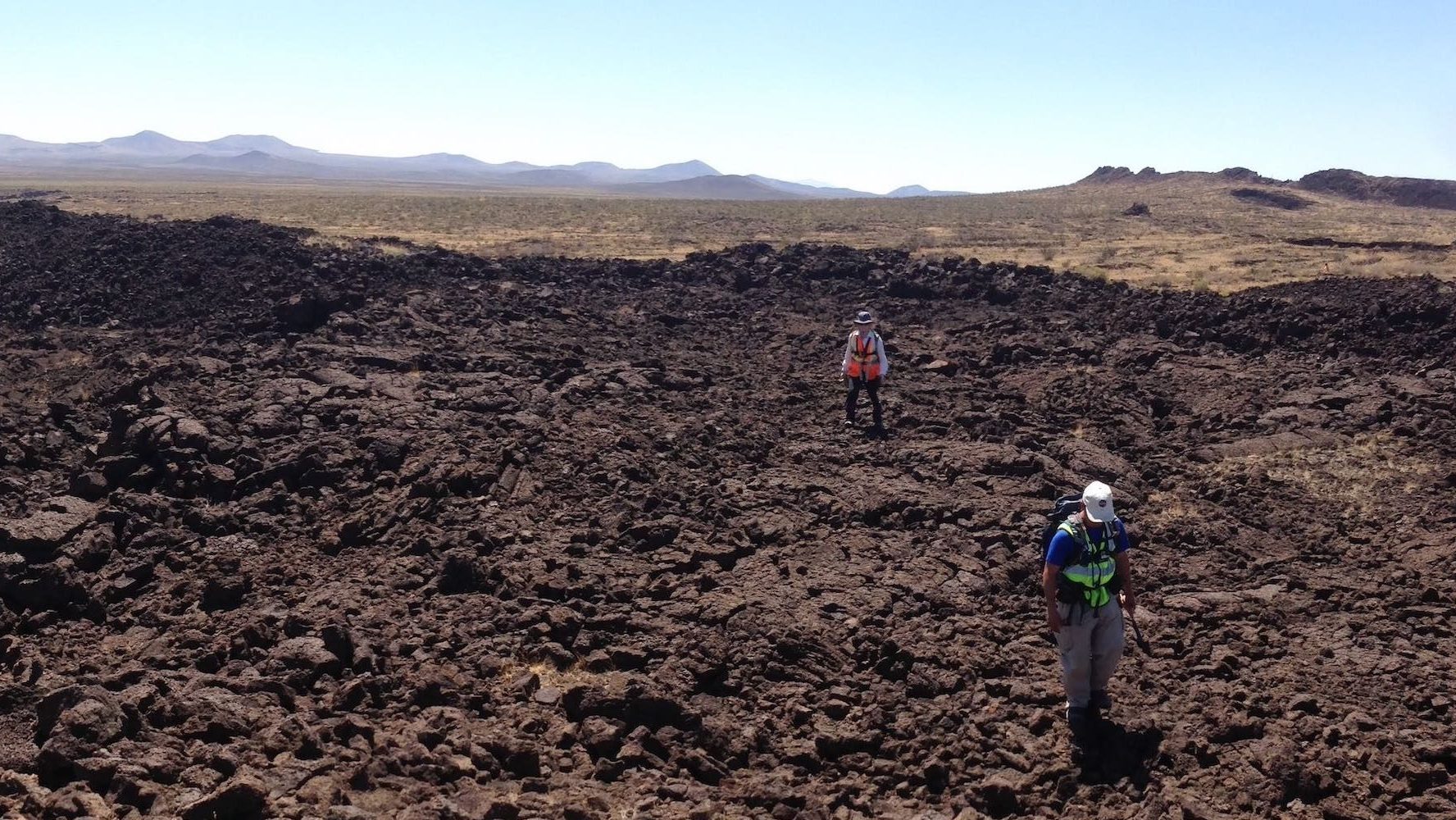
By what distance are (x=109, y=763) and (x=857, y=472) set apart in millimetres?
6732

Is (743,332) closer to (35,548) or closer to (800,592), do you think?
(800,592)

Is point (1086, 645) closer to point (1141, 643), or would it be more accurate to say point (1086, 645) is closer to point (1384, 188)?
point (1141, 643)

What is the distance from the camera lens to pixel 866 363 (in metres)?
11.5

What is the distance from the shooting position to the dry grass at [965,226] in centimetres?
2791

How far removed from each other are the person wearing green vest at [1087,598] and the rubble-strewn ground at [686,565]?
28 cm

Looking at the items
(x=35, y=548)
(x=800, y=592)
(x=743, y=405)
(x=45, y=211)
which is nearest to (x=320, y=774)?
(x=800, y=592)

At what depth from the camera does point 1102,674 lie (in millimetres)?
5488

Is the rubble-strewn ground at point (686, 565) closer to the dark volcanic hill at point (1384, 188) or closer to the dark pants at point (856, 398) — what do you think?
the dark pants at point (856, 398)

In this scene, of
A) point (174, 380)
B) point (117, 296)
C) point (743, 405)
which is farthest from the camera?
point (117, 296)

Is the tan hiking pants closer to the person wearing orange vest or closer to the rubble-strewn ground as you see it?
the rubble-strewn ground

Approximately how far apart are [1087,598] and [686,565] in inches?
128

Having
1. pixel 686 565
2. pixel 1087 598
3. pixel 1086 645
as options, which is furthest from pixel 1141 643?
pixel 686 565

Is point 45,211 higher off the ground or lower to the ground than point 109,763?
higher

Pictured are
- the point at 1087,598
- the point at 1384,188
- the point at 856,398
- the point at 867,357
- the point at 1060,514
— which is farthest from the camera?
the point at 1384,188
